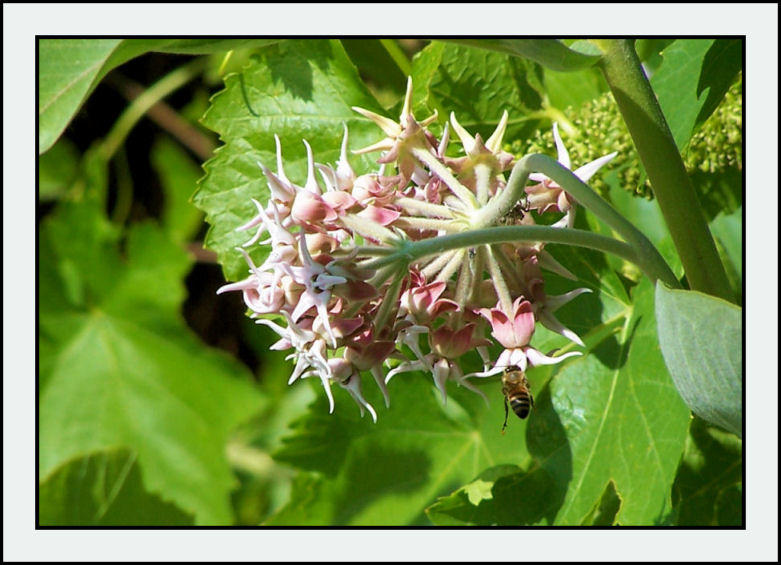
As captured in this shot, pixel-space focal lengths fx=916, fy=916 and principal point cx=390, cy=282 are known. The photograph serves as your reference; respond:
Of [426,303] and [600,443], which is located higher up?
[426,303]

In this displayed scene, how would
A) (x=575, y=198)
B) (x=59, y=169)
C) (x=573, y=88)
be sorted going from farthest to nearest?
(x=59, y=169) < (x=573, y=88) < (x=575, y=198)

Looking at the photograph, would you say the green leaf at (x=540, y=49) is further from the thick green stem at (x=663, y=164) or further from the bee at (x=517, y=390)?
the bee at (x=517, y=390)

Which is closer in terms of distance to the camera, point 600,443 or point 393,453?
point 600,443

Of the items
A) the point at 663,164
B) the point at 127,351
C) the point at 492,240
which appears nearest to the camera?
the point at 492,240

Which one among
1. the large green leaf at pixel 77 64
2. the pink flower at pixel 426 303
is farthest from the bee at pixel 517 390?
the large green leaf at pixel 77 64

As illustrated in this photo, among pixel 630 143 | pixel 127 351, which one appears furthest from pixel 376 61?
pixel 127 351

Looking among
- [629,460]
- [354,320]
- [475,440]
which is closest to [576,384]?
[629,460]

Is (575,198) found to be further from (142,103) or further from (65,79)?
(142,103)
